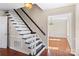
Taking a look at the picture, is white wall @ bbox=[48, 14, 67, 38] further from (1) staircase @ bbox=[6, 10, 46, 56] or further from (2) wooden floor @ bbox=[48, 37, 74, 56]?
(1) staircase @ bbox=[6, 10, 46, 56]

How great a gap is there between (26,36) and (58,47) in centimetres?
49

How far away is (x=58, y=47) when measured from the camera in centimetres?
184

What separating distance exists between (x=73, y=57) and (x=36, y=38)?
0.59m

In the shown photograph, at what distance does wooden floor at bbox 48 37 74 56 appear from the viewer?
1.81 metres

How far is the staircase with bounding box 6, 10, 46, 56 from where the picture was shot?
1.87 metres

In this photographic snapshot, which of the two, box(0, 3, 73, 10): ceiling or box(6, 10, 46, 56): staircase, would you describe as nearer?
box(0, 3, 73, 10): ceiling

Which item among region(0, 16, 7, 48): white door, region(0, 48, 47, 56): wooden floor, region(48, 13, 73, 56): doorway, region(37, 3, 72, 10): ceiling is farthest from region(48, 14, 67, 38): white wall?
region(0, 16, 7, 48): white door

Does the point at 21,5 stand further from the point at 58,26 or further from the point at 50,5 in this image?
the point at 58,26

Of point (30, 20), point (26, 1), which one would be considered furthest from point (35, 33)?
point (26, 1)

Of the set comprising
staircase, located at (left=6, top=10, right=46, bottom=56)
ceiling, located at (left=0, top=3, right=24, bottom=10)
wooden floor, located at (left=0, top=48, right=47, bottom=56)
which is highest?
ceiling, located at (left=0, top=3, right=24, bottom=10)

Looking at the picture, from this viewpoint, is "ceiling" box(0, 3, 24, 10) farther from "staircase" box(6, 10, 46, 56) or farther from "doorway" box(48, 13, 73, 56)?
"doorway" box(48, 13, 73, 56)

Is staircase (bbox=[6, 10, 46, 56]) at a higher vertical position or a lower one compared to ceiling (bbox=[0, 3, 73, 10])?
lower

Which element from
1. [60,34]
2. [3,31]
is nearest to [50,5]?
[60,34]

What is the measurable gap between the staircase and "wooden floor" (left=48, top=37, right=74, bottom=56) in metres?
0.12
